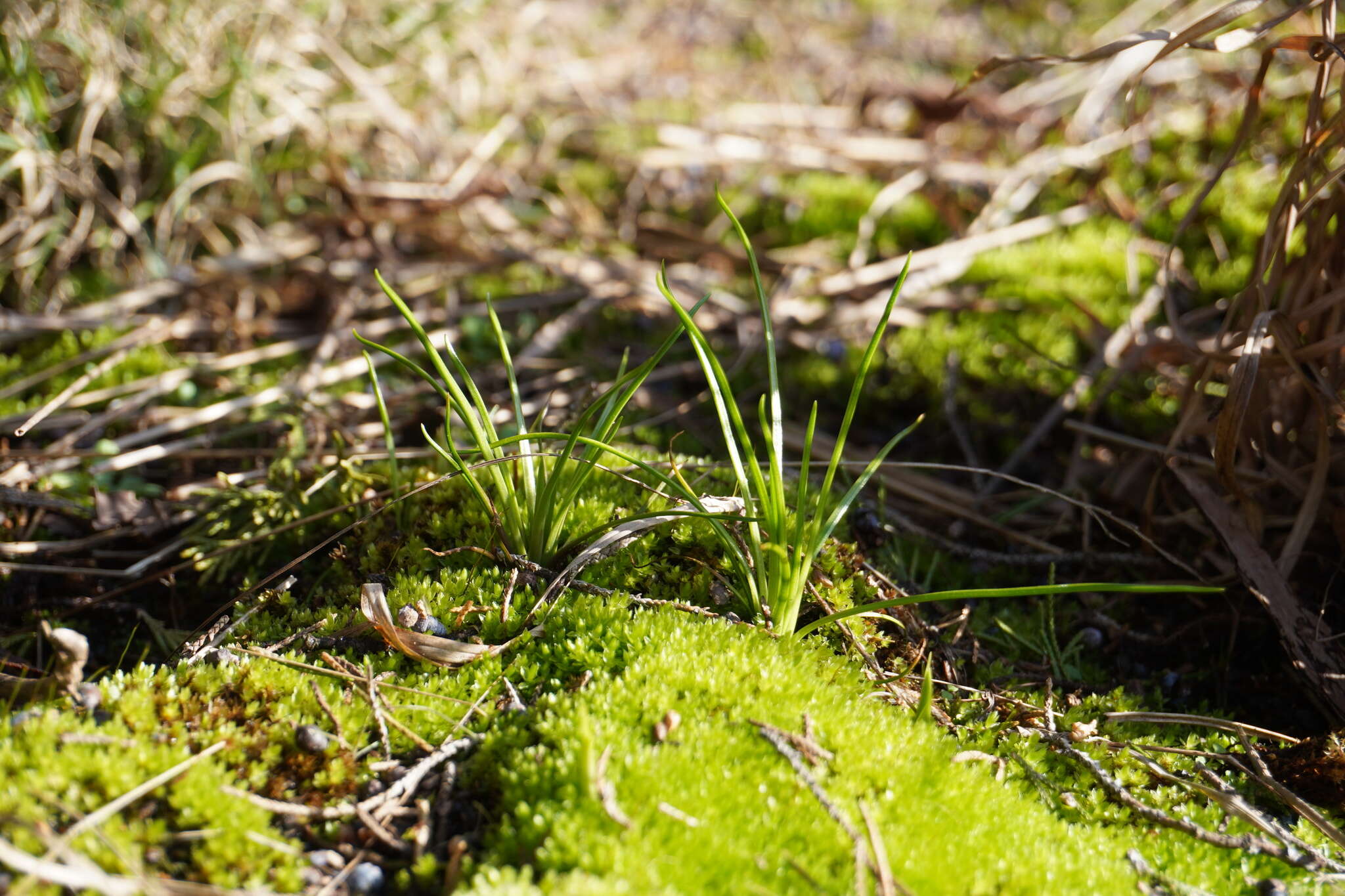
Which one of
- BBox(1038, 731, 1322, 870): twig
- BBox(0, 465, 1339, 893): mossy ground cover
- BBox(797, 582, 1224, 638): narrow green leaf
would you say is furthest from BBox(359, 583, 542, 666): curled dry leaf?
BBox(1038, 731, 1322, 870): twig

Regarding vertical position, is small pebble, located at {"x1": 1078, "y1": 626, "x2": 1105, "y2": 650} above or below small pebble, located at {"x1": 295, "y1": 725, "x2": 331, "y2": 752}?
below

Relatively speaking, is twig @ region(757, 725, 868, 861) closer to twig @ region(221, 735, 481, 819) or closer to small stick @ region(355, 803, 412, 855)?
twig @ region(221, 735, 481, 819)

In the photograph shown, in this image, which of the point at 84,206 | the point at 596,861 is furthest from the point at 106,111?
the point at 596,861

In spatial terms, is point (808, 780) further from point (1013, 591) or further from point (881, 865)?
point (1013, 591)

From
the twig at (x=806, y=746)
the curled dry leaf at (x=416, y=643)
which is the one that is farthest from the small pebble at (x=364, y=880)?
the twig at (x=806, y=746)

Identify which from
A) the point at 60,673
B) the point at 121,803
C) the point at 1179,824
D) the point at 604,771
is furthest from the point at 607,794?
the point at 1179,824

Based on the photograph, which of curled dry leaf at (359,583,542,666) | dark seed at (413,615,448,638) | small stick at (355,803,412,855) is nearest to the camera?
small stick at (355,803,412,855)
